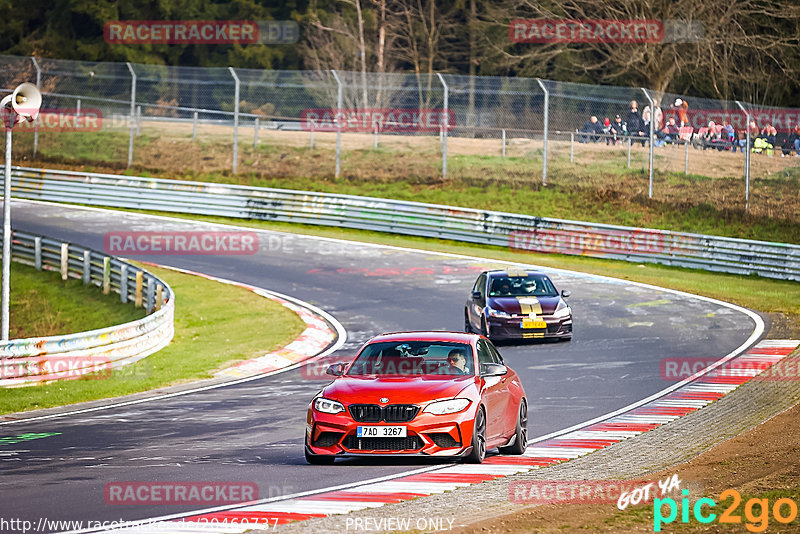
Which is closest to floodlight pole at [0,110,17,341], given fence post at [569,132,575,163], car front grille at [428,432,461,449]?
car front grille at [428,432,461,449]

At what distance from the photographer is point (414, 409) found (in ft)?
35.4

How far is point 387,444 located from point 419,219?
24581 mm

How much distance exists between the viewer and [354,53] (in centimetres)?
6488

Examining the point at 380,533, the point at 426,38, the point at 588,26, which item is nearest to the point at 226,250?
the point at 588,26

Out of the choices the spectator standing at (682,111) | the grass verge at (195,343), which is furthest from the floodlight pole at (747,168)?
the grass verge at (195,343)

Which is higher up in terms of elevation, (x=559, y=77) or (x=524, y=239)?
(x=559, y=77)

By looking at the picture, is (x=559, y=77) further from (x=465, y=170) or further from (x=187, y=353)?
(x=187, y=353)

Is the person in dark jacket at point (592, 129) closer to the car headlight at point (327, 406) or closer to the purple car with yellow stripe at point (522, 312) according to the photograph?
the purple car with yellow stripe at point (522, 312)

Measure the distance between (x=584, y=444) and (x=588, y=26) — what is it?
36342 millimetres

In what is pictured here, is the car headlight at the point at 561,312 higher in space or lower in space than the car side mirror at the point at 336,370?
lower

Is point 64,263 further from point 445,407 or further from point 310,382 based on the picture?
point 445,407

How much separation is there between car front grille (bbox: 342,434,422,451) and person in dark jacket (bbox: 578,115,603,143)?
26.9 metres

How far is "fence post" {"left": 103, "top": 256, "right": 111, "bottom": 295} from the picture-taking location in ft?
92.4

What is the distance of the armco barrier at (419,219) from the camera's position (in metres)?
30.3
